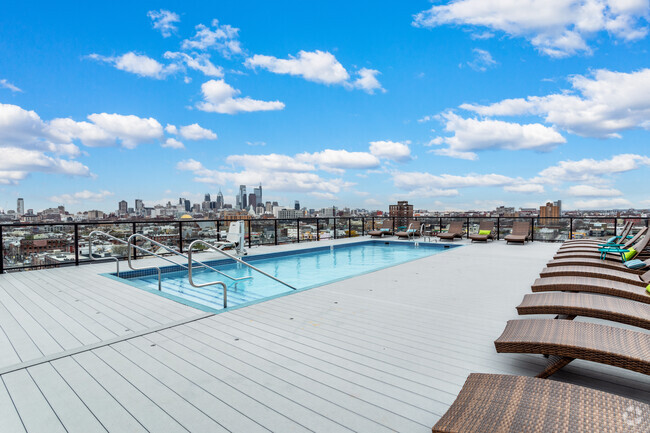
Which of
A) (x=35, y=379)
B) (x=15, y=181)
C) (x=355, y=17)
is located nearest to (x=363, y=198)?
(x=355, y=17)

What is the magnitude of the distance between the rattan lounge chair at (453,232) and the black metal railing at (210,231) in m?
0.27

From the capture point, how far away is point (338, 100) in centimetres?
1981

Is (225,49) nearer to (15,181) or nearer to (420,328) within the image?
(15,181)

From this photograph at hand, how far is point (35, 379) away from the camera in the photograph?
2305 millimetres

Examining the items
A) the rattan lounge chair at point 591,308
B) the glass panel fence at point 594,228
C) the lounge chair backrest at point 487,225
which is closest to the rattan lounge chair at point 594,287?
the rattan lounge chair at point 591,308

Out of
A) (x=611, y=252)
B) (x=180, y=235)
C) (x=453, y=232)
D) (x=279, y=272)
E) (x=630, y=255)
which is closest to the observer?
(x=630, y=255)

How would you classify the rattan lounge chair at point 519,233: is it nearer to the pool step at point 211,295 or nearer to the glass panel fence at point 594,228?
the glass panel fence at point 594,228

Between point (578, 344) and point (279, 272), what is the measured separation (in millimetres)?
6107

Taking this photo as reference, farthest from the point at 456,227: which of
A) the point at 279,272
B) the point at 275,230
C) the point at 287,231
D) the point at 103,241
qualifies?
the point at 103,241

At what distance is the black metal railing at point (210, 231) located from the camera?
6.29m

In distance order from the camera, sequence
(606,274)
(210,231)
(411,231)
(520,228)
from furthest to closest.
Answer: (411,231) → (520,228) → (210,231) → (606,274)

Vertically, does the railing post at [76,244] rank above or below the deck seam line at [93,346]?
above

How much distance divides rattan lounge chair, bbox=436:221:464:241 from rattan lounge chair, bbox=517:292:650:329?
28.8ft

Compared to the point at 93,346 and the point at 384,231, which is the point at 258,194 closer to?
the point at 384,231
